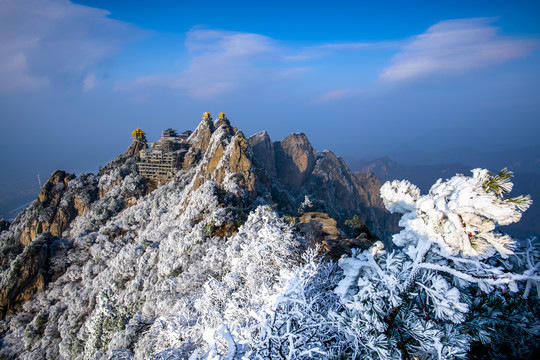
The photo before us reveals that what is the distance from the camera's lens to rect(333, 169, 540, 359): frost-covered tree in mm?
5902

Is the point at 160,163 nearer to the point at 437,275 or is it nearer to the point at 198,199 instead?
the point at 198,199

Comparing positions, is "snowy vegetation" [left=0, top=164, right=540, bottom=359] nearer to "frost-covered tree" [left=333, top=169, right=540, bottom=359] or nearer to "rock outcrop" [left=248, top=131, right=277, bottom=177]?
"frost-covered tree" [left=333, top=169, right=540, bottom=359]

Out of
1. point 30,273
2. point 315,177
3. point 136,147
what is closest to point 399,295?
point 30,273

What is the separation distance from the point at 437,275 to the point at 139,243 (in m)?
36.9

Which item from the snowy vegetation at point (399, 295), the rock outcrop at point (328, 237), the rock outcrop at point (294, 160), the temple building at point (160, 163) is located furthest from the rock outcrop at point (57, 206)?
the rock outcrop at point (328, 237)

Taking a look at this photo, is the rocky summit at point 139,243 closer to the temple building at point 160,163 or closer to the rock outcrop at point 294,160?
the temple building at point 160,163

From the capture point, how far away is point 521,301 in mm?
8328

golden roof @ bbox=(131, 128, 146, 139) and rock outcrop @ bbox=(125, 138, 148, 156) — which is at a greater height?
golden roof @ bbox=(131, 128, 146, 139)

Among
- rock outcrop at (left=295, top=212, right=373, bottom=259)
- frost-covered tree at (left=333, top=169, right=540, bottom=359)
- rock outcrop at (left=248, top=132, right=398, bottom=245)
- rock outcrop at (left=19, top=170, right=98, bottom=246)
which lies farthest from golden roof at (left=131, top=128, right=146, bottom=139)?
frost-covered tree at (left=333, top=169, right=540, bottom=359)

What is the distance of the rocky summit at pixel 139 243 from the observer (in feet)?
60.4

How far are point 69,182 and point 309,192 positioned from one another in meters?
67.3

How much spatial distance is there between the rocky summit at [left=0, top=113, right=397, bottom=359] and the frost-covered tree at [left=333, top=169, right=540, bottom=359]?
3.32 meters

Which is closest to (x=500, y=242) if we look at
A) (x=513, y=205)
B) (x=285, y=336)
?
(x=513, y=205)

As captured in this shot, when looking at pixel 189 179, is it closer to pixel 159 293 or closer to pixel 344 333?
pixel 159 293
